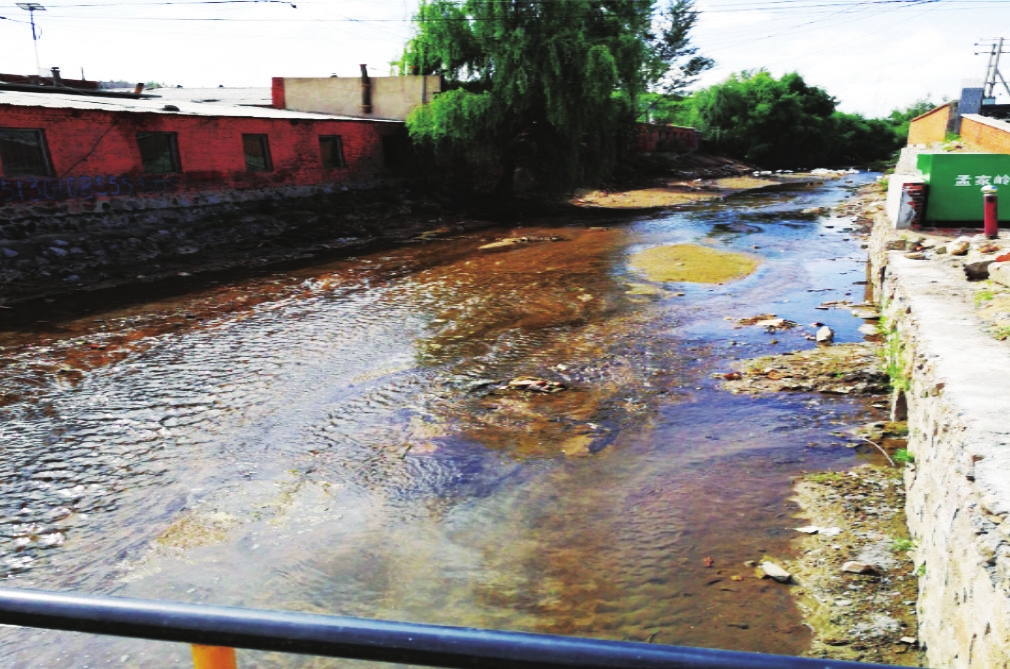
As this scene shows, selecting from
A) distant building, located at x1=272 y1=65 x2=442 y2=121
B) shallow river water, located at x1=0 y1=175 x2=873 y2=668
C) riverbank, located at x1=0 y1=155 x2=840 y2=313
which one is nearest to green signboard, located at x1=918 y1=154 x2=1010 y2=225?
shallow river water, located at x1=0 y1=175 x2=873 y2=668

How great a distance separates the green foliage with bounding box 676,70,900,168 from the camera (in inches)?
1895

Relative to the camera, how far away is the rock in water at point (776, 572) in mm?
3971

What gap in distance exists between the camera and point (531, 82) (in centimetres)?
2127

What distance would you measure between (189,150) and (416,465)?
14.1m

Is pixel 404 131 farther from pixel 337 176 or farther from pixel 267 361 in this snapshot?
pixel 267 361

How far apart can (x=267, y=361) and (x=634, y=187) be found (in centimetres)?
2610

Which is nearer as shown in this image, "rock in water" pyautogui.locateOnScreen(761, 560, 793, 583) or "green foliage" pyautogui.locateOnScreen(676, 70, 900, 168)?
"rock in water" pyautogui.locateOnScreen(761, 560, 793, 583)

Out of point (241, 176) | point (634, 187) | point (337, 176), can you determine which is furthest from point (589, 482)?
point (634, 187)

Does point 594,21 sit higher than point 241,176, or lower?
higher

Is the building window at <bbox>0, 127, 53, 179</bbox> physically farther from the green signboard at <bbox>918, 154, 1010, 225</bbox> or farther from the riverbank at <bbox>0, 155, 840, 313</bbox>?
the green signboard at <bbox>918, 154, 1010, 225</bbox>

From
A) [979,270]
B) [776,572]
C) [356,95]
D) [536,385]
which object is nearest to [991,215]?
[979,270]

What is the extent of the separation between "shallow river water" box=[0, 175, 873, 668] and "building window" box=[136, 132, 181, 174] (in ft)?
21.4

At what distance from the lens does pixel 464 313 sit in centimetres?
1054

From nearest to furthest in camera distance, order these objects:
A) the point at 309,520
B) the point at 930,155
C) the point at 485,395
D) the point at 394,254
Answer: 1. the point at 309,520
2. the point at 485,395
3. the point at 930,155
4. the point at 394,254
